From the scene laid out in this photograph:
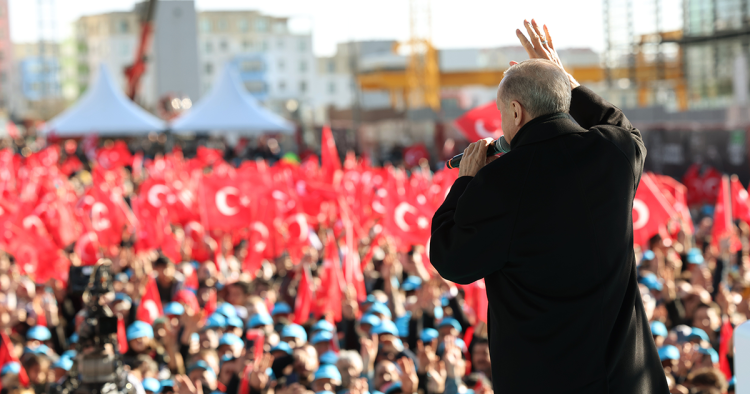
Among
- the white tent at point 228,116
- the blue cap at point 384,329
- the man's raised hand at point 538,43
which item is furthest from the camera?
the white tent at point 228,116

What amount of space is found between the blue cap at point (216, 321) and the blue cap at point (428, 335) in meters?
1.54

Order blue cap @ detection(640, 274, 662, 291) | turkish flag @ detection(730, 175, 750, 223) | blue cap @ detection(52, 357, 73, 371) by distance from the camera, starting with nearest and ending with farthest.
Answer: blue cap @ detection(52, 357, 73, 371), blue cap @ detection(640, 274, 662, 291), turkish flag @ detection(730, 175, 750, 223)

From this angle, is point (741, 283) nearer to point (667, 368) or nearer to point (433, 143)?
point (667, 368)

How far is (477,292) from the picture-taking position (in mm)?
6707

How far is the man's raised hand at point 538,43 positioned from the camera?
107 inches

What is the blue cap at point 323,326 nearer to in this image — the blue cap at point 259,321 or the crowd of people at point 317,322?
the crowd of people at point 317,322

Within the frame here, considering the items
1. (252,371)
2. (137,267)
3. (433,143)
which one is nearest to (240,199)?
(137,267)

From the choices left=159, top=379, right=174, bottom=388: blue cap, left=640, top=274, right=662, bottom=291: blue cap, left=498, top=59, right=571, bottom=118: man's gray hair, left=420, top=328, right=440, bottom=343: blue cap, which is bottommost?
left=640, top=274, right=662, bottom=291: blue cap

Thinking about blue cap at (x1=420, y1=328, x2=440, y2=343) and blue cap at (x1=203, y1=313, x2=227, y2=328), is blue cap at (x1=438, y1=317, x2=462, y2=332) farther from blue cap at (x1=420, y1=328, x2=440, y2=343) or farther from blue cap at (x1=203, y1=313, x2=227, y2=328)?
blue cap at (x1=203, y1=313, x2=227, y2=328)

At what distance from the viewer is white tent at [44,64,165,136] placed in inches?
992

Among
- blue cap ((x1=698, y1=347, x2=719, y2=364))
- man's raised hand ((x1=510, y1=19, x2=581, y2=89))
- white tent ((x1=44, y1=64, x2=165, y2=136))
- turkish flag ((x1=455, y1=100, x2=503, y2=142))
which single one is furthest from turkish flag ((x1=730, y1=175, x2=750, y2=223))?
white tent ((x1=44, y1=64, x2=165, y2=136))

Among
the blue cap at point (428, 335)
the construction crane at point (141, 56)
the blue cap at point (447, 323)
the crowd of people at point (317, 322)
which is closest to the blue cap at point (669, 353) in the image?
the crowd of people at point (317, 322)

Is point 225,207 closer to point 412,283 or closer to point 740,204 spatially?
point 412,283

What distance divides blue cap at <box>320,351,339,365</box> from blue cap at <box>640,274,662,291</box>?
307 cm
